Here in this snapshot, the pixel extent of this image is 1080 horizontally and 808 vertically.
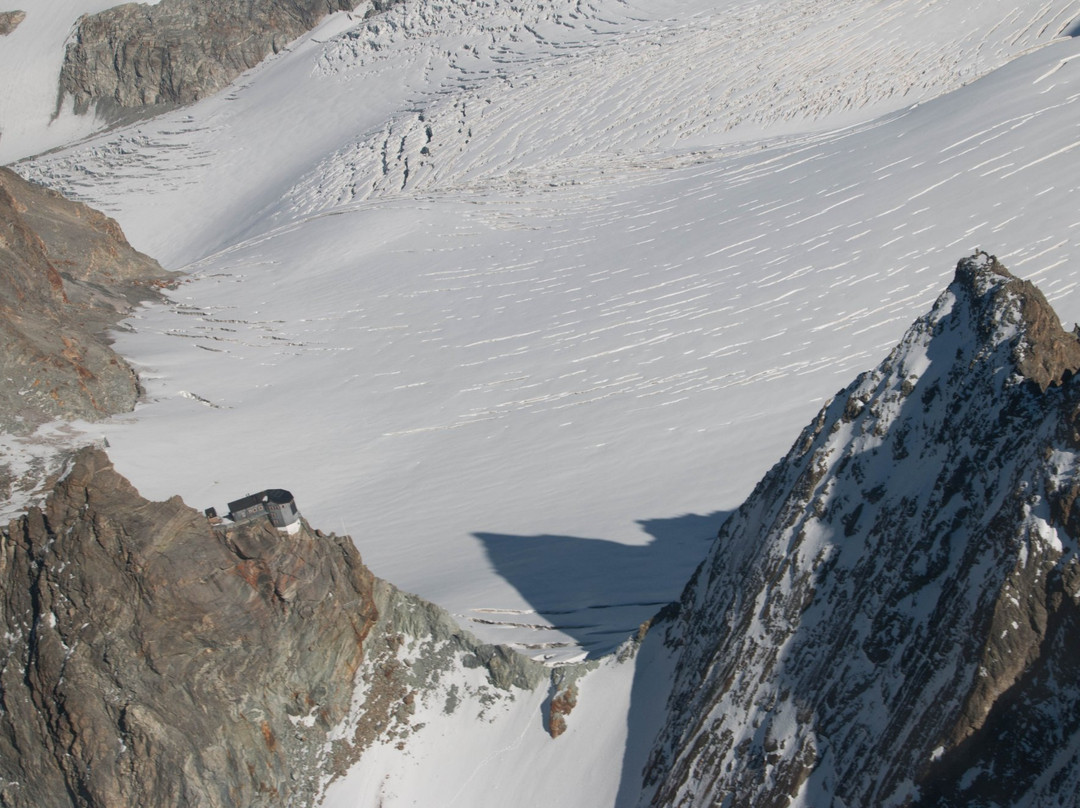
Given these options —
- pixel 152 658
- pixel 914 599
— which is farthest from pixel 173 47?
pixel 914 599

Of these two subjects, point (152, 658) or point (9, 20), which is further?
point (9, 20)

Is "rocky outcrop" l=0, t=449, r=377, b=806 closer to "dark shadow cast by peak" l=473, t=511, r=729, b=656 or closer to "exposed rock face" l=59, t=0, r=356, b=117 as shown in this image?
"dark shadow cast by peak" l=473, t=511, r=729, b=656

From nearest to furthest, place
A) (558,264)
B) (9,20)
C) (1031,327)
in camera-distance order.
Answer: (1031,327) < (558,264) < (9,20)

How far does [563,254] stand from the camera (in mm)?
35719

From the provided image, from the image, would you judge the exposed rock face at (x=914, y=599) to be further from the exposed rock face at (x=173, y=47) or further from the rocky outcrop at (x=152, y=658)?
the exposed rock face at (x=173, y=47)

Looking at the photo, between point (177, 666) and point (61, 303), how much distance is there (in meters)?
19.3

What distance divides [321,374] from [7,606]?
1668 centimetres

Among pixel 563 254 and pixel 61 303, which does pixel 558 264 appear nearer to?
pixel 563 254

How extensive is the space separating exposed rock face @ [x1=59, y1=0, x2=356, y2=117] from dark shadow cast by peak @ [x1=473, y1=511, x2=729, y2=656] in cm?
4918

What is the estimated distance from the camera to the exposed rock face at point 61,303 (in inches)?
931

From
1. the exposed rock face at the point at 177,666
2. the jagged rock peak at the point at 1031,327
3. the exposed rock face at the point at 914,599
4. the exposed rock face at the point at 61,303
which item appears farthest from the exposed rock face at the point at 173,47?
the jagged rock peak at the point at 1031,327

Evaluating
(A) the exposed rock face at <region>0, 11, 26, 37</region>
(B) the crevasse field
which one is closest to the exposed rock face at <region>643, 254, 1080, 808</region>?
(B) the crevasse field

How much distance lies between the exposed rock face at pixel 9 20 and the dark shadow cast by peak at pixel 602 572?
202 ft

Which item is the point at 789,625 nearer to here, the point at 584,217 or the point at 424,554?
the point at 424,554
